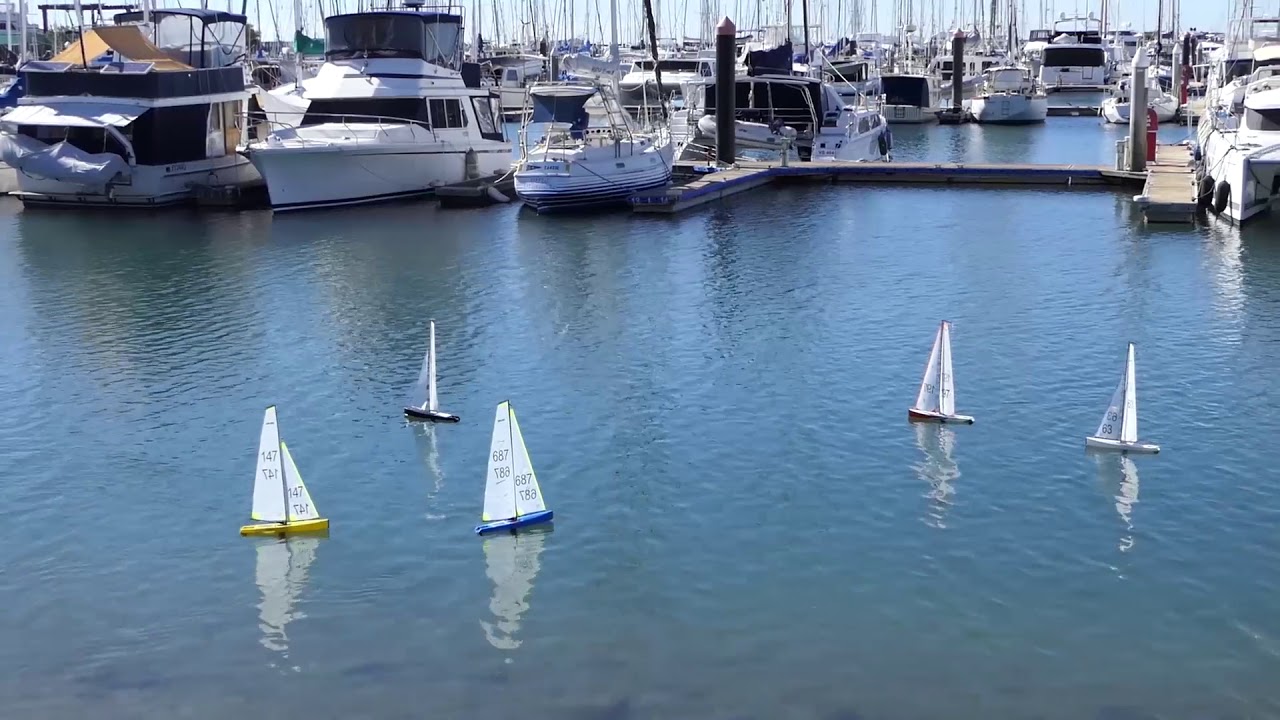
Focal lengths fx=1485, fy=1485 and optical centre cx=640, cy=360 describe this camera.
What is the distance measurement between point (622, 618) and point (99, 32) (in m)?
Result: 34.3

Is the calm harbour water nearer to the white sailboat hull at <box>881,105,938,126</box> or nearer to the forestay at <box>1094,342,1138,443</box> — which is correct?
the forestay at <box>1094,342,1138,443</box>

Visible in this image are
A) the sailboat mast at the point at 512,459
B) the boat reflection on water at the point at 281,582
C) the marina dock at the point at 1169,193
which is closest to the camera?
the boat reflection on water at the point at 281,582

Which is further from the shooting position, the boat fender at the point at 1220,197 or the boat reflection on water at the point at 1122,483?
the boat fender at the point at 1220,197

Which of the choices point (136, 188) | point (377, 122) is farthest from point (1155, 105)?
point (136, 188)

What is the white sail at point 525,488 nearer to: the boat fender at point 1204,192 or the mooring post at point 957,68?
the boat fender at point 1204,192

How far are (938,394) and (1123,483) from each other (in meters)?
3.41

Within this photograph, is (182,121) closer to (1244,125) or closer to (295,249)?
(295,249)

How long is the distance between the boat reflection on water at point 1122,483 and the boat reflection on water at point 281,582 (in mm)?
9045

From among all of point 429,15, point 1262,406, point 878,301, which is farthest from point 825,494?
point 429,15

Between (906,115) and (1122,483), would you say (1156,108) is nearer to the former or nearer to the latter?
(906,115)

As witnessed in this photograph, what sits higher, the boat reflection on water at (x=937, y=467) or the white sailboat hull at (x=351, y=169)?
the white sailboat hull at (x=351, y=169)

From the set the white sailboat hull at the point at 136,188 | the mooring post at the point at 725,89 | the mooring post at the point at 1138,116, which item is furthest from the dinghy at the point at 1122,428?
the white sailboat hull at the point at 136,188

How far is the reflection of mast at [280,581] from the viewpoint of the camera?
14711mm

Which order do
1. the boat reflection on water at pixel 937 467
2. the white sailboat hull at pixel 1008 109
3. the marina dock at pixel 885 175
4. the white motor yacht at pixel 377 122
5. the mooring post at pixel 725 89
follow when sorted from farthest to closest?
the white sailboat hull at pixel 1008 109, the mooring post at pixel 725 89, the marina dock at pixel 885 175, the white motor yacht at pixel 377 122, the boat reflection on water at pixel 937 467
